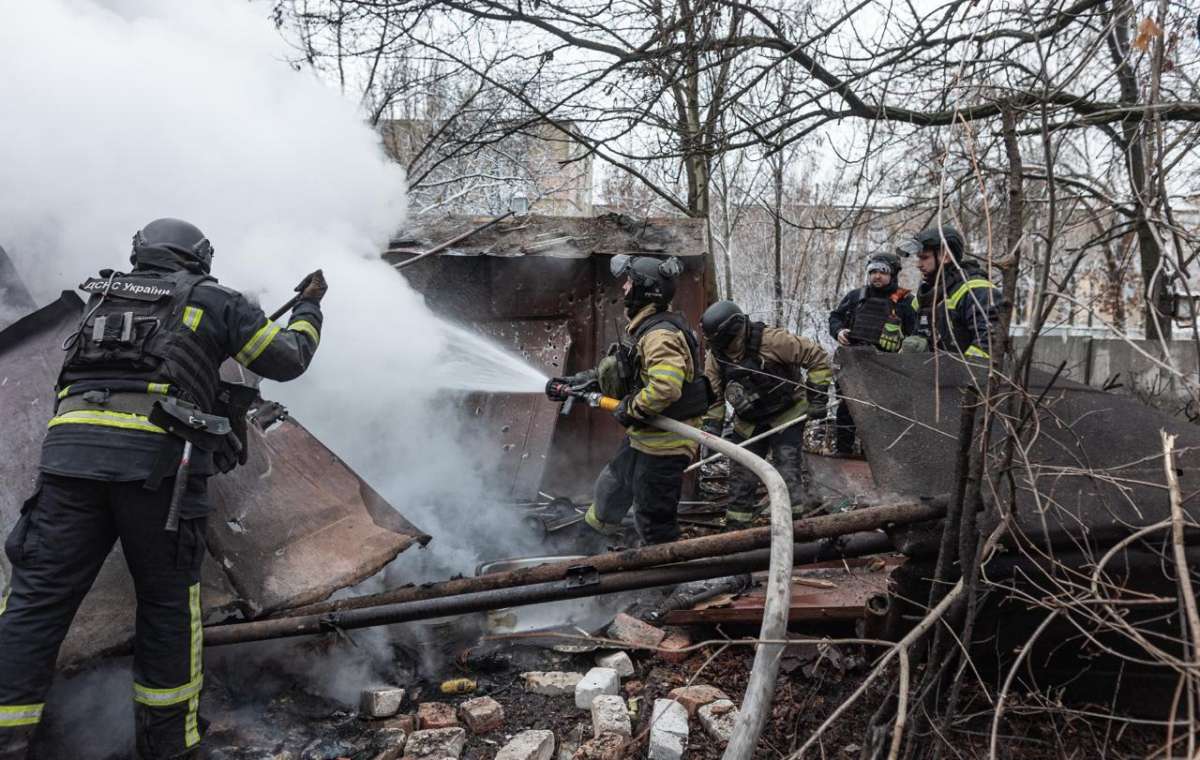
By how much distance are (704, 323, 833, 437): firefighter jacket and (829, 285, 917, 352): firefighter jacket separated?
83cm

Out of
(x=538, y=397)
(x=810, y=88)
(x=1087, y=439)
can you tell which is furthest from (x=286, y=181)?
(x=1087, y=439)

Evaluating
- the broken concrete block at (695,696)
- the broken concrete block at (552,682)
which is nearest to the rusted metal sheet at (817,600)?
the broken concrete block at (695,696)

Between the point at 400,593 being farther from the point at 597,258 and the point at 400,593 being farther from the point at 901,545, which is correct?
the point at 597,258

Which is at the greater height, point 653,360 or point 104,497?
point 653,360

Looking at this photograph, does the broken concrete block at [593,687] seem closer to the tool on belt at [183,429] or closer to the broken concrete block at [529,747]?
the broken concrete block at [529,747]

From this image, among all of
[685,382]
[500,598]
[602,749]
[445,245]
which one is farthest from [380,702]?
[445,245]

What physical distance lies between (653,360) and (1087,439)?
1963mm

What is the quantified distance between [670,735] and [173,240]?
8.93 ft

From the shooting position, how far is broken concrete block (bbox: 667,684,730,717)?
306cm

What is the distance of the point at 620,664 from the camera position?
352 centimetres

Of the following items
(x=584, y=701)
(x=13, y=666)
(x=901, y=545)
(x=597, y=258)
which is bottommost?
(x=584, y=701)

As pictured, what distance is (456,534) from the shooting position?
4793 millimetres

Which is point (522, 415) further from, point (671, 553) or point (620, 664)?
point (671, 553)

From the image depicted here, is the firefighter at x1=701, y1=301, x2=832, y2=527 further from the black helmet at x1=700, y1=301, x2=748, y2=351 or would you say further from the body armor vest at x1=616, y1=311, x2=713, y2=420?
the body armor vest at x1=616, y1=311, x2=713, y2=420
